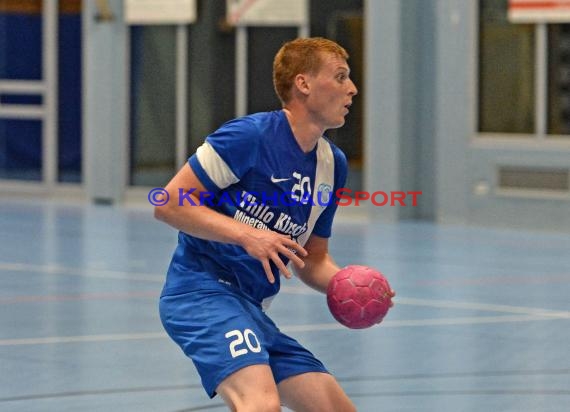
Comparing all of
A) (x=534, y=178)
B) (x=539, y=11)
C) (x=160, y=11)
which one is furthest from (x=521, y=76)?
(x=160, y=11)

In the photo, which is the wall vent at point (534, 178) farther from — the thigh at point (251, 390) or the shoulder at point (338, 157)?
the thigh at point (251, 390)

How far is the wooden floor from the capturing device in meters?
7.46

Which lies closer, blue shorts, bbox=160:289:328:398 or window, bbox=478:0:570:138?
blue shorts, bbox=160:289:328:398

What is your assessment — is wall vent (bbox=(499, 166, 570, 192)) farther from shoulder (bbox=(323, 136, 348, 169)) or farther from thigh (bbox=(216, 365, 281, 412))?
thigh (bbox=(216, 365, 281, 412))

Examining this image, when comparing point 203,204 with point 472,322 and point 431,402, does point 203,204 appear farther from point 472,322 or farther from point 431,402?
point 472,322

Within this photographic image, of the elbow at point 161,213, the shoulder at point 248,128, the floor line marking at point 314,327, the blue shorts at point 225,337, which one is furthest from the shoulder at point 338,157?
the floor line marking at point 314,327

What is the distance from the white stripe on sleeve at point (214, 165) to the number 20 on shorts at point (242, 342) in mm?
541

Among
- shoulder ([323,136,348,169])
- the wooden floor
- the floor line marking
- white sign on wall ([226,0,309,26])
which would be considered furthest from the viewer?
white sign on wall ([226,0,309,26])

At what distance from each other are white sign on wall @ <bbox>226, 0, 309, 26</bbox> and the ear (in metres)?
12.7

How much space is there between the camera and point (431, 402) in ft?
23.7

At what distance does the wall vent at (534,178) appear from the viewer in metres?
16.0

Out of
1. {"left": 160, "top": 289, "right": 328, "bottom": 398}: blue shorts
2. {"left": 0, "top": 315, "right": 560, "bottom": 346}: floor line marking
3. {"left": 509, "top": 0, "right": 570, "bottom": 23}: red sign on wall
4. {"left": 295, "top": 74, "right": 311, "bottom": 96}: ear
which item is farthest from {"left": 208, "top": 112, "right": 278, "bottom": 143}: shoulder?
{"left": 509, "top": 0, "right": 570, "bottom": 23}: red sign on wall

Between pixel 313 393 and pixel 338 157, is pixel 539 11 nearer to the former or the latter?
pixel 338 157

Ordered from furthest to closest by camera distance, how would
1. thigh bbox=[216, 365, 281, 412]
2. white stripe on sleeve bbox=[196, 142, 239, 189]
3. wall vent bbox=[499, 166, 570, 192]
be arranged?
1. wall vent bbox=[499, 166, 570, 192]
2. white stripe on sleeve bbox=[196, 142, 239, 189]
3. thigh bbox=[216, 365, 281, 412]
